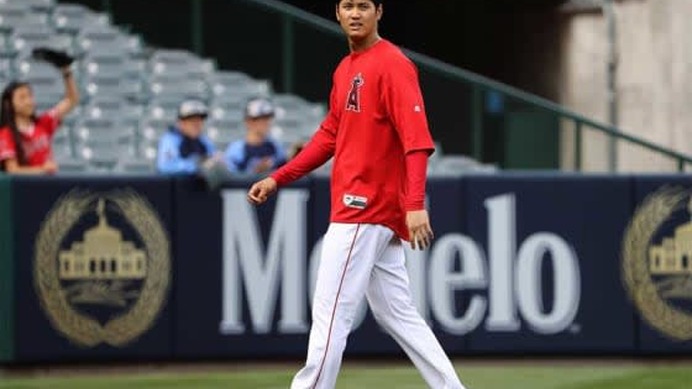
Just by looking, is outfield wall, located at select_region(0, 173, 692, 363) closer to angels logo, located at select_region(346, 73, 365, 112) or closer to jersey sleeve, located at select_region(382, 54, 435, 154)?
angels logo, located at select_region(346, 73, 365, 112)

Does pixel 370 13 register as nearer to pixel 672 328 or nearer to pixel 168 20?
pixel 672 328

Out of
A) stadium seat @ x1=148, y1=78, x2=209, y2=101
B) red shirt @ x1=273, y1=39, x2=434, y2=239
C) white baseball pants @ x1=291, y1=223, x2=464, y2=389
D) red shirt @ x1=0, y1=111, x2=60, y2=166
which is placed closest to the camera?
red shirt @ x1=273, y1=39, x2=434, y2=239

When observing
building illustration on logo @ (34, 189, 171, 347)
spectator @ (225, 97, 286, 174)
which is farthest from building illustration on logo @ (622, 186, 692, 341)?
building illustration on logo @ (34, 189, 171, 347)

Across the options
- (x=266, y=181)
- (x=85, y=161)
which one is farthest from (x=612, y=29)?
(x=266, y=181)

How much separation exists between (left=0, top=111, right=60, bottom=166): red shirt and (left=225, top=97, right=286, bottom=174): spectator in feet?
4.06

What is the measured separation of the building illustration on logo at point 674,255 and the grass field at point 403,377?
0.58 meters

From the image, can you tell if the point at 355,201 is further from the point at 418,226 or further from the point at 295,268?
the point at 295,268

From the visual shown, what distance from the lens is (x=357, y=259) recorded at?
356 inches

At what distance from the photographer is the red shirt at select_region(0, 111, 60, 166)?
13.1 m

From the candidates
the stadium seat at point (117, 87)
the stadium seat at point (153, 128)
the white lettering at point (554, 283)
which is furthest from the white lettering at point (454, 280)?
the stadium seat at point (153, 128)

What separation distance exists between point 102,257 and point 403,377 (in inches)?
76.3

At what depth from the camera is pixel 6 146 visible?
42.9 feet

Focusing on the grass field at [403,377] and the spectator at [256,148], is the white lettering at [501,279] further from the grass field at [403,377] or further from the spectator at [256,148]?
the spectator at [256,148]

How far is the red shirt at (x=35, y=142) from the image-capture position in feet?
42.8
